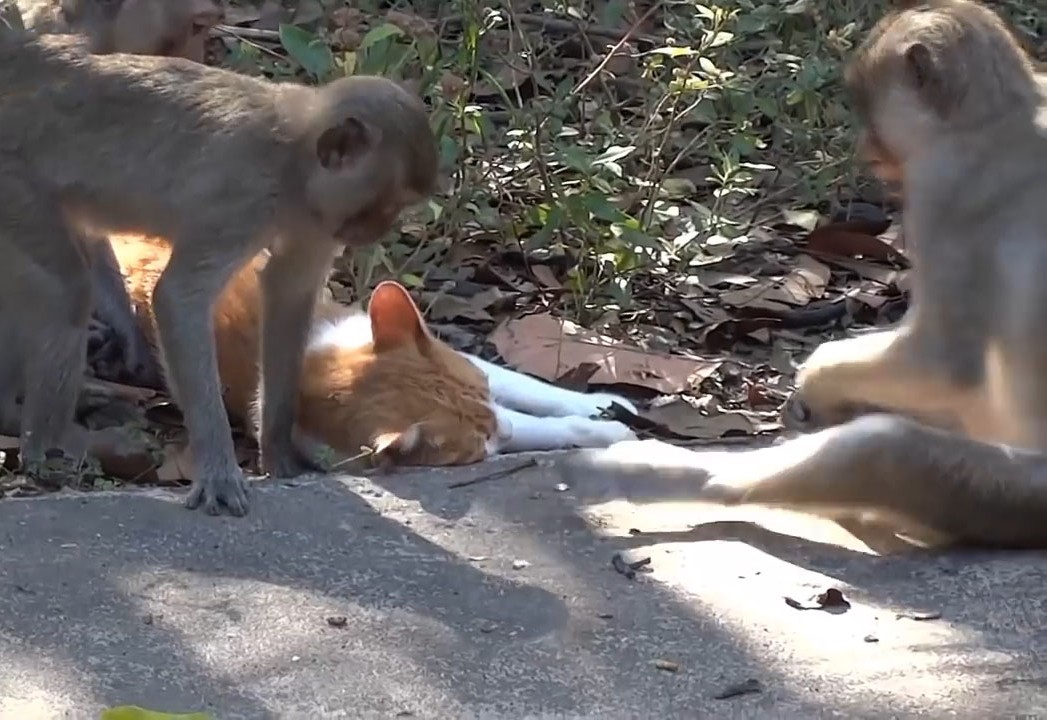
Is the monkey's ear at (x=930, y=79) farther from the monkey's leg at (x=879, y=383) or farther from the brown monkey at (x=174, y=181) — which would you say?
the brown monkey at (x=174, y=181)

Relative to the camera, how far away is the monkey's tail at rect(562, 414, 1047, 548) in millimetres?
4234

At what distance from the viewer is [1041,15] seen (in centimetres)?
905

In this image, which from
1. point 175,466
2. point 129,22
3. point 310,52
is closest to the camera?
point 175,466

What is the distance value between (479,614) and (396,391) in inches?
70.6

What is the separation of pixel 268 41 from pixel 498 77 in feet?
3.87

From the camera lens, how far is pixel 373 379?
5633mm

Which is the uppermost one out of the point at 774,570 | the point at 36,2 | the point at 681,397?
the point at 36,2

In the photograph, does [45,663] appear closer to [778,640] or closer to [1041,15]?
[778,640]

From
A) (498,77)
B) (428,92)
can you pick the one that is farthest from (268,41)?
(428,92)

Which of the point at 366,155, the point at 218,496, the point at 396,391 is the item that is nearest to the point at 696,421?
the point at 396,391

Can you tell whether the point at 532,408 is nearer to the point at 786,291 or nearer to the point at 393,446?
the point at 393,446

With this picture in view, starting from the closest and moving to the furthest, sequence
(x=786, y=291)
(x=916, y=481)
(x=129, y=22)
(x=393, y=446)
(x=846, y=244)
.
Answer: (x=916, y=481) → (x=393, y=446) → (x=129, y=22) → (x=786, y=291) → (x=846, y=244)

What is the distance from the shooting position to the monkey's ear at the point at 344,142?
16.3 ft

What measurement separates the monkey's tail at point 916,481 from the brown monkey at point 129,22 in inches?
128
